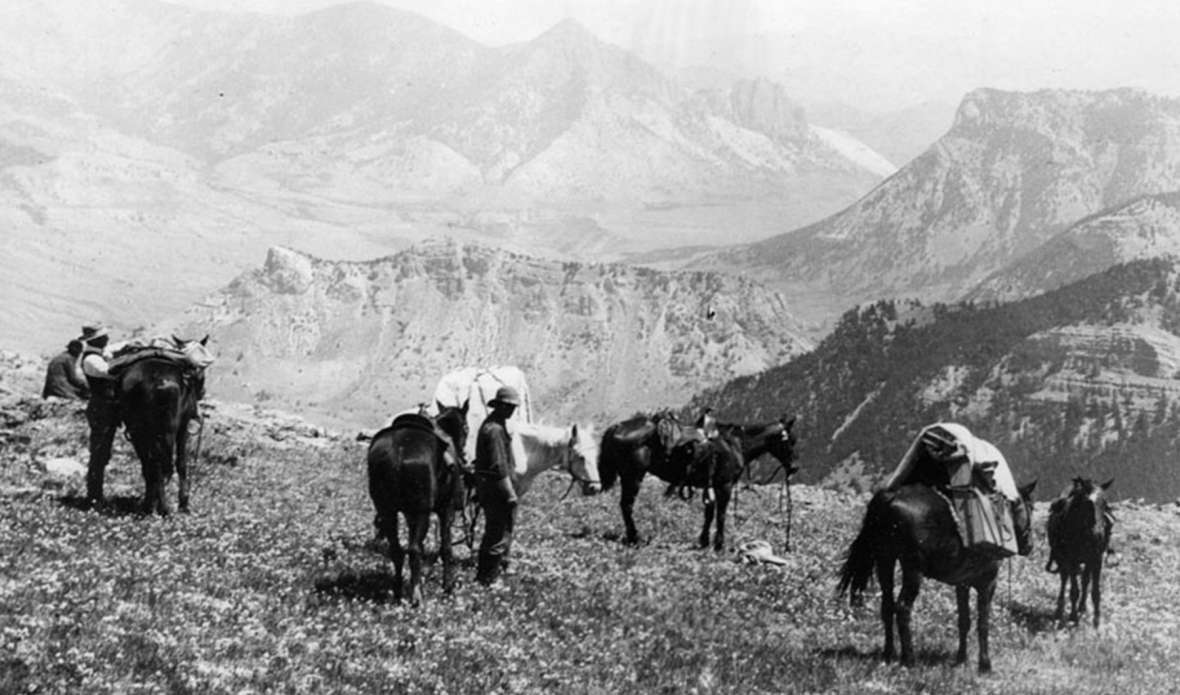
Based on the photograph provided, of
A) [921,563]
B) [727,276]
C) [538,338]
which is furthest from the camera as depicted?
[727,276]

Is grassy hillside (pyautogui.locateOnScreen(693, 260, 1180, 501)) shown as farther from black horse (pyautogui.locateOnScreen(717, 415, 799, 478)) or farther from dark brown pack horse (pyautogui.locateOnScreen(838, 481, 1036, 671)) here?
dark brown pack horse (pyautogui.locateOnScreen(838, 481, 1036, 671))

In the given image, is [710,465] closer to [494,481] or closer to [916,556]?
[494,481]

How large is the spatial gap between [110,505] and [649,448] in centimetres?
1004

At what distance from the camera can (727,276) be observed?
163250mm

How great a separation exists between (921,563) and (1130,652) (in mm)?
5153

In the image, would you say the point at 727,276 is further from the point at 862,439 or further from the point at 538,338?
the point at 862,439

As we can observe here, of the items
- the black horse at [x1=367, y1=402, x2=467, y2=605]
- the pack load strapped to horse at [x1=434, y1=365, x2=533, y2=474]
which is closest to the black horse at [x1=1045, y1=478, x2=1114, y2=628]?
the pack load strapped to horse at [x1=434, y1=365, x2=533, y2=474]

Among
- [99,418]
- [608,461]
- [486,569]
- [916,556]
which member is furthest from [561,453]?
[99,418]

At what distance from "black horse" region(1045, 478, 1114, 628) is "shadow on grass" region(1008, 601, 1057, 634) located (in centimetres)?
26

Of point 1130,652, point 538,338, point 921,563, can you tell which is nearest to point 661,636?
point 921,563

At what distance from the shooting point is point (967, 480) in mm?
13234

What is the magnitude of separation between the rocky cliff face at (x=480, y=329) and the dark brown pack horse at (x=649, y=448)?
356 feet

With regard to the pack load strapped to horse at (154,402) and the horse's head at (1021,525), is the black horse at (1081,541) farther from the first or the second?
the pack load strapped to horse at (154,402)

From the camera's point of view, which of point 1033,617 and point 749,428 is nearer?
point 1033,617
